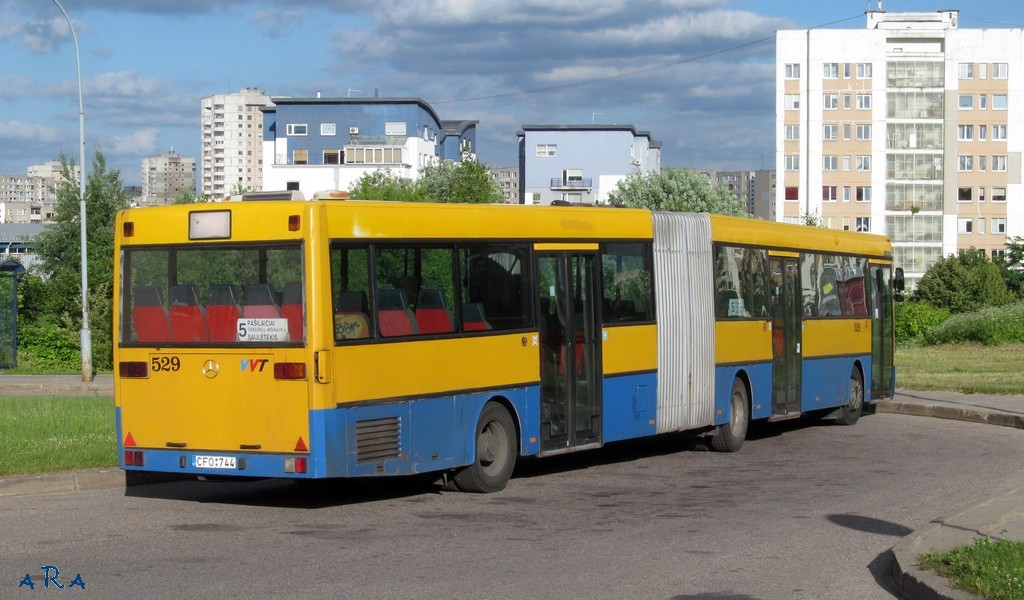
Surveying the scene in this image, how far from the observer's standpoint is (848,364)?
22.4 m

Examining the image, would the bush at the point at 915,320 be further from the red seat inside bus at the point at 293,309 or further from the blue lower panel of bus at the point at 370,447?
the red seat inside bus at the point at 293,309

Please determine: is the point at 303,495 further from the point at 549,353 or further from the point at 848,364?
the point at 848,364

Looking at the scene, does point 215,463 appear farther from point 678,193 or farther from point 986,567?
point 678,193

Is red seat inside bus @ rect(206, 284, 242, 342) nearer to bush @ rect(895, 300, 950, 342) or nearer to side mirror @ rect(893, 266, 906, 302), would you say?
side mirror @ rect(893, 266, 906, 302)

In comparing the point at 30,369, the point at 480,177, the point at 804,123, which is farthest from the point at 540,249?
the point at 804,123

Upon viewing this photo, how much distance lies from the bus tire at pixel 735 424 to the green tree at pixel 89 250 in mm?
16131

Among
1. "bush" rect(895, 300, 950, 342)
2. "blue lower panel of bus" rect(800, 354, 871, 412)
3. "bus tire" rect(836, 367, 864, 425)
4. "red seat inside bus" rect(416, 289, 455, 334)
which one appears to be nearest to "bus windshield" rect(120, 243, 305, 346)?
"red seat inside bus" rect(416, 289, 455, 334)

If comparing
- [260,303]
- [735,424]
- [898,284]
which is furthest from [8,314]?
[260,303]

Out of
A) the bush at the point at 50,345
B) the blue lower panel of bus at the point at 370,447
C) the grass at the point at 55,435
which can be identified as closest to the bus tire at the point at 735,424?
the blue lower panel of bus at the point at 370,447

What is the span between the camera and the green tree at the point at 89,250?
3481 centimetres

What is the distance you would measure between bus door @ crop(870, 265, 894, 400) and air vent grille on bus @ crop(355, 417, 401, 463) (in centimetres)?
1349

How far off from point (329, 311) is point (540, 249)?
356cm

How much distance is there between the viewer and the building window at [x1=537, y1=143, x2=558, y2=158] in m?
140

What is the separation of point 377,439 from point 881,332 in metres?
14.3
